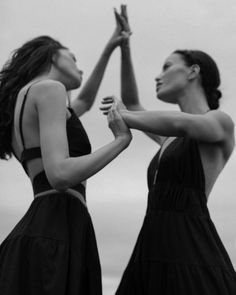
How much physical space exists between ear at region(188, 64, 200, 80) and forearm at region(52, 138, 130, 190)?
1.70 m

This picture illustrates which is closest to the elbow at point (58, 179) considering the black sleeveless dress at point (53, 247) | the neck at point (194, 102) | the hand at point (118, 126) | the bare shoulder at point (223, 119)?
the black sleeveless dress at point (53, 247)

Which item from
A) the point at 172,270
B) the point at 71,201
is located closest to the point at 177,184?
the point at 172,270

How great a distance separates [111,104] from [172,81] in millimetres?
707

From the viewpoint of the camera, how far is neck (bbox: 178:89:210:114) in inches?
197

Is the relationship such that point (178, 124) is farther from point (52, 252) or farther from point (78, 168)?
point (52, 252)

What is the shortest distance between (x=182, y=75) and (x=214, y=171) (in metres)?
0.98

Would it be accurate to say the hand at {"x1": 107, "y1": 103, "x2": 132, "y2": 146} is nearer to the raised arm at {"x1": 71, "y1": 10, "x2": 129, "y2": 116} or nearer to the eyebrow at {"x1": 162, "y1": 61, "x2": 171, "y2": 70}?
the eyebrow at {"x1": 162, "y1": 61, "x2": 171, "y2": 70}

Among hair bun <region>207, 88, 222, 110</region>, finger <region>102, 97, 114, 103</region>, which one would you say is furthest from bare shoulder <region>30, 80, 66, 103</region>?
hair bun <region>207, 88, 222, 110</region>

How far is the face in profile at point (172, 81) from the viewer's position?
5.12m

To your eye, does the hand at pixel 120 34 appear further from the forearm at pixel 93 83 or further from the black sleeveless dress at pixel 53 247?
the black sleeveless dress at pixel 53 247

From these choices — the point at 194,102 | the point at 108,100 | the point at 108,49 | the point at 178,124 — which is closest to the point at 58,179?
the point at 178,124

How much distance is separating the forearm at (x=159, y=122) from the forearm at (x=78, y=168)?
77 cm

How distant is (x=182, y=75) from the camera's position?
5.16 metres

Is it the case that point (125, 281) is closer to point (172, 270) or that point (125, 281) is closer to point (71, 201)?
point (172, 270)
